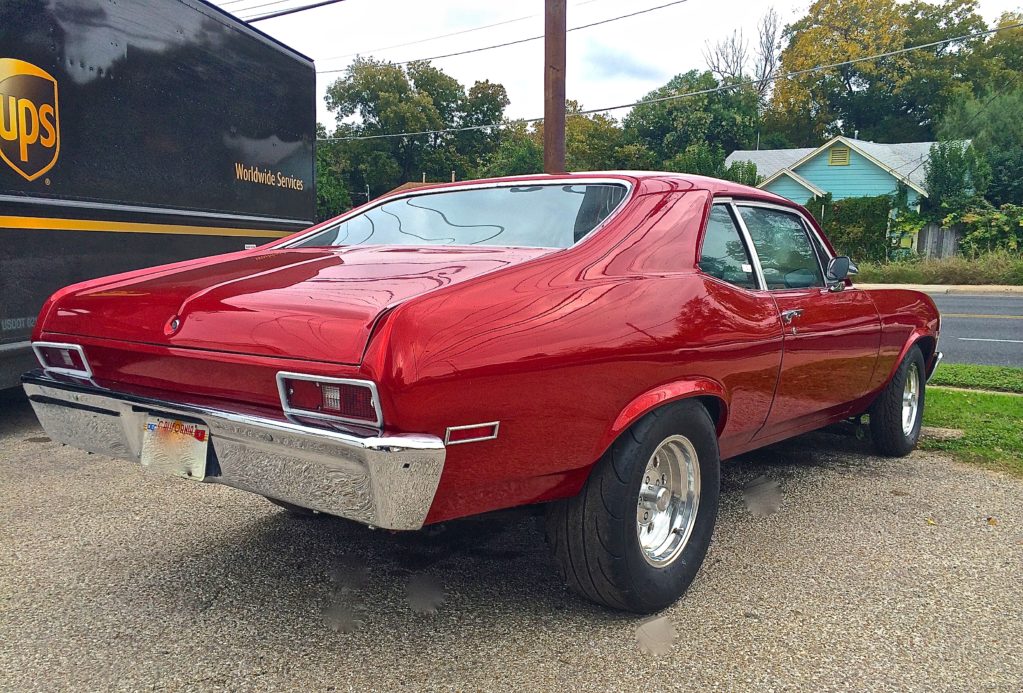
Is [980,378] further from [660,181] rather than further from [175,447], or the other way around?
[175,447]

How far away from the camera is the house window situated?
34375 millimetres

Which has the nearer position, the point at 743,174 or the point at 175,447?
the point at 175,447

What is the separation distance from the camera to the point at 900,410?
4.76 metres

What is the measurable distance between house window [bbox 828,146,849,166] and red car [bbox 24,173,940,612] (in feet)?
112

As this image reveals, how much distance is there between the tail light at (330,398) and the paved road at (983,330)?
28.2 ft

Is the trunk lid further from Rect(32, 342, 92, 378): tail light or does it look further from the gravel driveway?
the gravel driveway

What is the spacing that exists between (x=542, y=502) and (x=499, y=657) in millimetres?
479

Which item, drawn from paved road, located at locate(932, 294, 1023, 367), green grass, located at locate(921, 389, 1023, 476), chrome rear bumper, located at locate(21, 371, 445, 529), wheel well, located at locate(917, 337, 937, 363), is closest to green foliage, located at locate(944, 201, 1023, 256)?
paved road, located at locate(932, 294, 1023, 367)

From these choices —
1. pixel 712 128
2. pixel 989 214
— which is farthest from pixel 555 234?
pixel 712 128

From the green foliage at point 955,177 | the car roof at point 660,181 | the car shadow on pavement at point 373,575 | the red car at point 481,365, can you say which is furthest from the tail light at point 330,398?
the green foliage at point 955,177

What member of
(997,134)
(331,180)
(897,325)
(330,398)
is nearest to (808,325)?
(897,325)

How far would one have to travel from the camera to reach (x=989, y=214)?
25828mm

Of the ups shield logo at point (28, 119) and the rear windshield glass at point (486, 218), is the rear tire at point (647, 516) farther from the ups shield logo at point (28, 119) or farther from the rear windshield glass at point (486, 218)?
the ups shield logo at point (28, 119)

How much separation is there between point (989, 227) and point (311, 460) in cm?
2814
